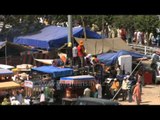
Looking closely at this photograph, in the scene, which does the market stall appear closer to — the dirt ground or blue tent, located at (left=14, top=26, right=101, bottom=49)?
the dirt ground

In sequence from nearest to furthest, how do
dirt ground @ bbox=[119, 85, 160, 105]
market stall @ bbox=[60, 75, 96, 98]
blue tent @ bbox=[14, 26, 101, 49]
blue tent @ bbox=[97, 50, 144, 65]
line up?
market stall @ bbox=[60, 75, 96, 98] < dirt ground @ bbox=[119, 85, 160, 105] < blue tent @ bbox=[97, 50, 144, 65] < blue tent @ bbox=[14, 26, 101, 49]

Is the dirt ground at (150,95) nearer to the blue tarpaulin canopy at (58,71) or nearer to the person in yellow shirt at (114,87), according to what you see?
the person in yellow shirt at (114,87)

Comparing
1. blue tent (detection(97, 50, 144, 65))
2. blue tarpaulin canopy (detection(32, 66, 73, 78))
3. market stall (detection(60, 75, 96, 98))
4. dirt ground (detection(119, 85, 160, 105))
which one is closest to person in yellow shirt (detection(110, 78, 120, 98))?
dirt ground (detection(119, 85, 160, 105))

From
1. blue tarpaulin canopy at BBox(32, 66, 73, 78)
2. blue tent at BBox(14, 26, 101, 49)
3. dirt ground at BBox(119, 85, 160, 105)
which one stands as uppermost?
blue tent at BBox(14, 26, 101, 49)

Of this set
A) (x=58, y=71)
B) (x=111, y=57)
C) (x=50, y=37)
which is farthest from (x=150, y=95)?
(x=50, y=37)

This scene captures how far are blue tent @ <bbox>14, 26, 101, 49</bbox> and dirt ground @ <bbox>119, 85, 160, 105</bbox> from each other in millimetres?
6105

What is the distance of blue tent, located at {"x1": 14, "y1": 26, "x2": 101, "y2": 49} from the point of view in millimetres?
21188

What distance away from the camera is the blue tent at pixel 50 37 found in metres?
21.2

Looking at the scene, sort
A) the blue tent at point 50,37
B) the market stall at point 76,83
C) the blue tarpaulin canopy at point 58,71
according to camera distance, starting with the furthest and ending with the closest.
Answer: the blue tent at point 50,37 → the blue tarpaulin canopy at point 58,71 → the market stall at point 76,83

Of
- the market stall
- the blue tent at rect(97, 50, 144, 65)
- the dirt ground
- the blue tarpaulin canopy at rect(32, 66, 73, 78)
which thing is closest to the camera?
the market stall

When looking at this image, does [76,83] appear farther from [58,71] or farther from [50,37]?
[50,37]

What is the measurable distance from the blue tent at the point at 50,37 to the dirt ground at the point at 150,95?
6.11m

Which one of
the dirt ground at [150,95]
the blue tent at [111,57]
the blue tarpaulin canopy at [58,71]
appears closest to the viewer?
the dirt ground at [150,95]

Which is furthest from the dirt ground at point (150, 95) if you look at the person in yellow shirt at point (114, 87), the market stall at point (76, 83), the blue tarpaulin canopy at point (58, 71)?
the blue tarpaulin canopy at point (58, 71)
